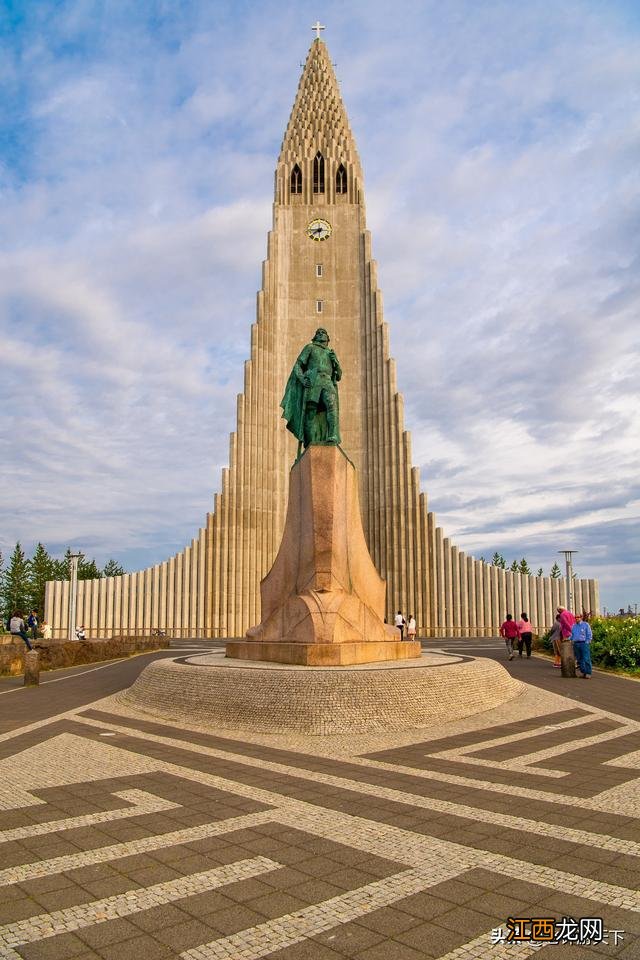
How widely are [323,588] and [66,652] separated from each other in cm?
1164

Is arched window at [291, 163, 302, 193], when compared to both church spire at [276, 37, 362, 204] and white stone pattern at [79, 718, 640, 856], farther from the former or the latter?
white stone pattern at [79, 718, 640, 856]

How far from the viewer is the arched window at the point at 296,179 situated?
4447cm

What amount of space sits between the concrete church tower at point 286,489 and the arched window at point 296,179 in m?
0.52

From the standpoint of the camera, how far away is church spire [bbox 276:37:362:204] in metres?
44.2

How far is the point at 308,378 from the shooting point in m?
14.2

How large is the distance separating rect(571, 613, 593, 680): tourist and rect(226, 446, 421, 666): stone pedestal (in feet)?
12.7

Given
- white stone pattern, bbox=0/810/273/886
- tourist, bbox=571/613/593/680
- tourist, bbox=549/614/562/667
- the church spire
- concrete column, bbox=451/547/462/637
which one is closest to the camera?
white stone pattern, bbox=0/810/273/886

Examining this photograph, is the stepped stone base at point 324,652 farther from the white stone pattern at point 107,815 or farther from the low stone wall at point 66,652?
the low stone wall at point 66,652

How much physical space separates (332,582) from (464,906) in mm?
8830

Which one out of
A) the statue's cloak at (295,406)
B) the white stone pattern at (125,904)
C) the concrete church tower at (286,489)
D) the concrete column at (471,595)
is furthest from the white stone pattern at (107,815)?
the concrete column at (471,595)

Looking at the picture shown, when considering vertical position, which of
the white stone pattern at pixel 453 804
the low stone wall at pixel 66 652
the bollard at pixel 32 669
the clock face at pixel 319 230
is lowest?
the low stone wall at pixel 66 652

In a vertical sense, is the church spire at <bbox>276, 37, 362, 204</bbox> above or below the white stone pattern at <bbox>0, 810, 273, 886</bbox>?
above

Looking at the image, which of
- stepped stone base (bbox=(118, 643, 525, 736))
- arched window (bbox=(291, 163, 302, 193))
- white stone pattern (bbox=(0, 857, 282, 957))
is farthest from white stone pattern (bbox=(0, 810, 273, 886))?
arched window (bbox=(291, 163, 302, 193))

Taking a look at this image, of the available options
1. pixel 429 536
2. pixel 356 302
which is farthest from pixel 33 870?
pixel 356 302
